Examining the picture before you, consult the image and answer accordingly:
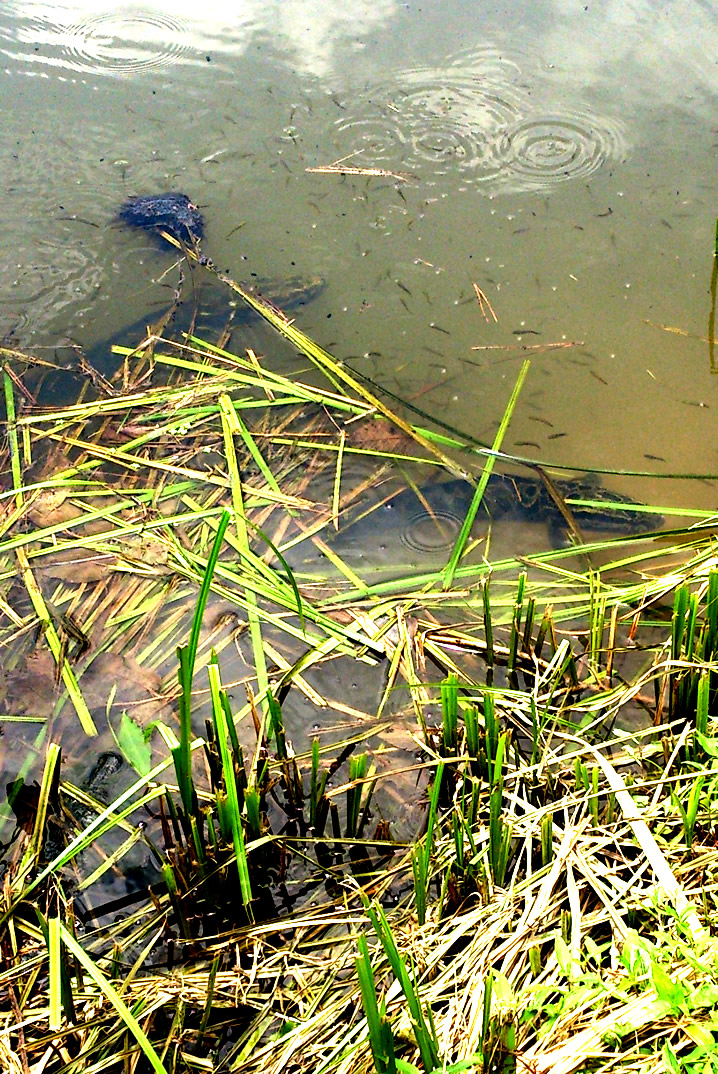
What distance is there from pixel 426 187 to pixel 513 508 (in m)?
1.67

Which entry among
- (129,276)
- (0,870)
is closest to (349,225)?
(129,276)

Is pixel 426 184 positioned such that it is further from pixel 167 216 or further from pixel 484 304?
pixel 167 216

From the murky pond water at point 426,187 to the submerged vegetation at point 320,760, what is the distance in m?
0.28

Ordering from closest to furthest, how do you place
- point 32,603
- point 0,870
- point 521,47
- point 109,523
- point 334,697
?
point 0,870, point 334,697, point 32,603, point 109,523, point 521,47

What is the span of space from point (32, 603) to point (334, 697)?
0.94 metres

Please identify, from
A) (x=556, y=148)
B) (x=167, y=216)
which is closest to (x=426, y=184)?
(x=556, y=148)

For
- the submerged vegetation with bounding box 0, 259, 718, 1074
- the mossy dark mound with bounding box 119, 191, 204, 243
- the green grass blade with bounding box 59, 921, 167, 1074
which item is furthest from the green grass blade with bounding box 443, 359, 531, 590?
the mossy dark mound with bounding box 119, 191, 204, 243

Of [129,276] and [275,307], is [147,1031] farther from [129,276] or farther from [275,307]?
[129,276]

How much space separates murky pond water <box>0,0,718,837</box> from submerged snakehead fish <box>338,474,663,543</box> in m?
0.10

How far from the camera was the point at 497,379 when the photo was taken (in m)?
2.98


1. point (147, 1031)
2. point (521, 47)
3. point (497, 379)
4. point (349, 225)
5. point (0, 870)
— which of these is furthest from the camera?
point (521, 47)

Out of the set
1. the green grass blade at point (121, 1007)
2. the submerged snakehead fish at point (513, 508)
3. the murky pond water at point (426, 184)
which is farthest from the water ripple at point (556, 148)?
the green grass blade at point (121, 1007)

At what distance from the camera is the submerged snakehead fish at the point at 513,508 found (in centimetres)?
259

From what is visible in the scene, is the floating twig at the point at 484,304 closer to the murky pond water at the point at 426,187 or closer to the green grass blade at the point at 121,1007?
the murky pond water at the point at 426,187
